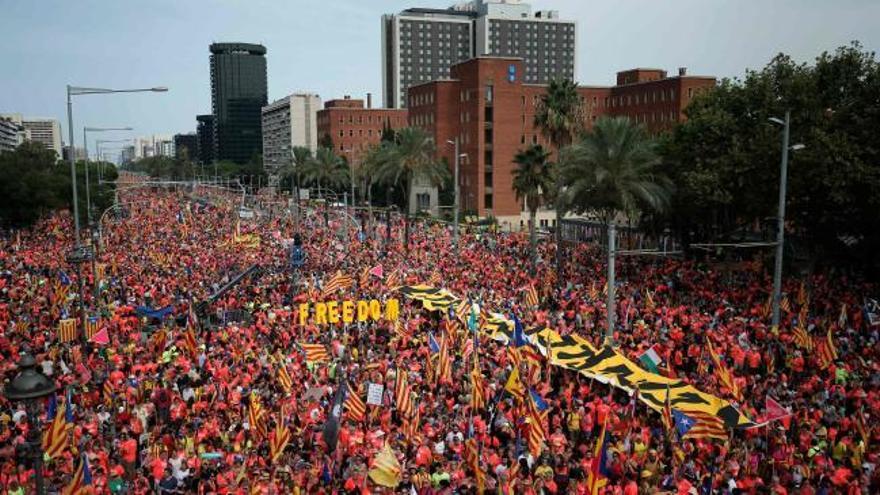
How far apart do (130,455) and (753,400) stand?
13707mm

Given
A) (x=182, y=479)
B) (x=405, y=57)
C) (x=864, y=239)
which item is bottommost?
(x=182, y=479)

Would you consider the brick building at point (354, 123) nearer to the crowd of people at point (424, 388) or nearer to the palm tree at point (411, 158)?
the palm tree at point (411, 158)

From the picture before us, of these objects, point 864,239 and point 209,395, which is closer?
point 209,395

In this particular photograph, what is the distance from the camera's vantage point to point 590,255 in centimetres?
Answer: 4312

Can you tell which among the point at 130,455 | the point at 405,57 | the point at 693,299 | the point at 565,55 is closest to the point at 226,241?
the point at 693,299

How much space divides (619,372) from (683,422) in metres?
3.26

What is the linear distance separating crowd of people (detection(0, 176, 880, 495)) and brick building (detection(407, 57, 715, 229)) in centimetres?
5509

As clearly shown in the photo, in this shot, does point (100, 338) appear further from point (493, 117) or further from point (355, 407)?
point (493, 117)

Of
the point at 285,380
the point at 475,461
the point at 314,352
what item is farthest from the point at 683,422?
the point at 314,352

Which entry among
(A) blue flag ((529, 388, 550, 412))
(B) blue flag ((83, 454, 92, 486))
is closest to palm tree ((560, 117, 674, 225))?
(A) blue flag ((529, 388, 550, 412))

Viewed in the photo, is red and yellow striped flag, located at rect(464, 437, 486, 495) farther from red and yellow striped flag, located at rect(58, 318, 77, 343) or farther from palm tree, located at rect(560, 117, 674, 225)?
palm tree, located at rect(560, 117, 674, 225)

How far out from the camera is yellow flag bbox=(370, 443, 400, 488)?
13.0m

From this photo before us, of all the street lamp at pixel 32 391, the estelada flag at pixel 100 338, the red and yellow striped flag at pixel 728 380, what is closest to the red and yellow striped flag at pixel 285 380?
the estelada flag at pixel 100 338

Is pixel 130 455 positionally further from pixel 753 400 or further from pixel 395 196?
pixel 395 196
